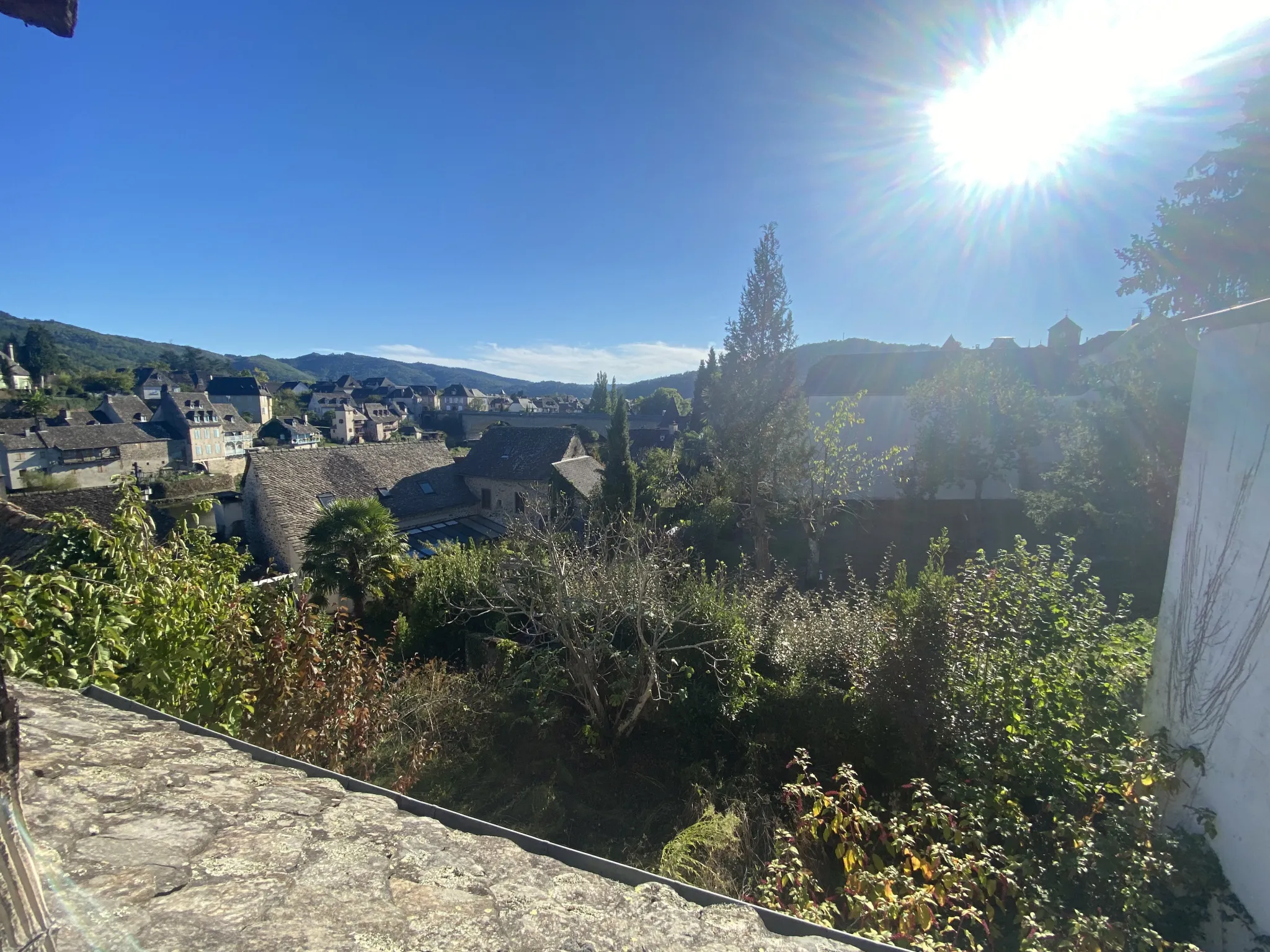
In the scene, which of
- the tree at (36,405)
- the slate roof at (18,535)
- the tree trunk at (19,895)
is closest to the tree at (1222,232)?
the tree trunk at (19,895)

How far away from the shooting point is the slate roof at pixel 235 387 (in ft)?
283

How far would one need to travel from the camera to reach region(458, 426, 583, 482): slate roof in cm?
2292

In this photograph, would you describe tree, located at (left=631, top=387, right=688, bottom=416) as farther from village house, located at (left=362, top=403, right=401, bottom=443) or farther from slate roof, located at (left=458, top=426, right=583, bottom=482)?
slate roof, located at (left=458, top=426, right=583, bottom=482)

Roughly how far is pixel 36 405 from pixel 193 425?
72.4 ft

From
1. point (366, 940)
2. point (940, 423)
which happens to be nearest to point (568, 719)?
point (366, 940)

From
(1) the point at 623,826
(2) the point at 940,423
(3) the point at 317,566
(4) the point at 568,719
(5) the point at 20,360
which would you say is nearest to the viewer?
(1) the point at 623,826

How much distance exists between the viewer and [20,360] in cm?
7719

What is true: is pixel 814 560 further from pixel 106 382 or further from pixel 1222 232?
pixel 106 382

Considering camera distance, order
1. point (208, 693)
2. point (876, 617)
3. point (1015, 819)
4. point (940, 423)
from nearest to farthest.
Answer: point (208, 693), point (1015, 819), point (876, 617), point (940, 423)

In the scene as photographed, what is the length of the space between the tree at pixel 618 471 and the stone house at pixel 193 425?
46.7m

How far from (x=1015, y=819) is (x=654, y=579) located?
4.38m

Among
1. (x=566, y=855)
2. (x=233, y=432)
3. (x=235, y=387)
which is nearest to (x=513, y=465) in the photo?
(x=566, y=855)

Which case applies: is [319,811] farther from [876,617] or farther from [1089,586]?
[876,617]

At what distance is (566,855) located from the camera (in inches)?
76.6
